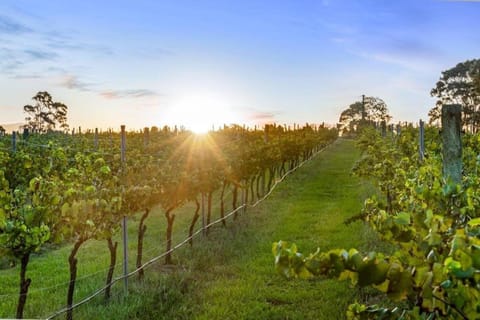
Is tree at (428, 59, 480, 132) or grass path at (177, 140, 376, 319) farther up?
tree at (428, 59, 480, 132)

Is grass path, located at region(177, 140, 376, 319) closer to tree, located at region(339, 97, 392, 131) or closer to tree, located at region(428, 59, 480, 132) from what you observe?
tree, located at region(428, 59, 480, 132)

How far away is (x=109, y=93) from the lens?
9258 millimetres

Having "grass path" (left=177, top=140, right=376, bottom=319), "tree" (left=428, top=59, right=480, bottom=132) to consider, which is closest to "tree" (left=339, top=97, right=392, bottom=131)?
"tree" (left=428, top=59, right=480, bottom=132)

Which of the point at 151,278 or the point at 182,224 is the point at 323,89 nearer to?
the point at 182,224

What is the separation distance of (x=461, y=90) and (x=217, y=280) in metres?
30.9

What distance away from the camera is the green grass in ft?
11.3

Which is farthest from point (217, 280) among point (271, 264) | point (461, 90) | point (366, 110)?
point (366, 110)

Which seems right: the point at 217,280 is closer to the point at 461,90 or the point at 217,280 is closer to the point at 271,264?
the point at 271,264

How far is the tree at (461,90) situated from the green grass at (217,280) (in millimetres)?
25804

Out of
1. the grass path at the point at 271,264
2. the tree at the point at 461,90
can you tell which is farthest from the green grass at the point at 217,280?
the tree at the point at 461,90

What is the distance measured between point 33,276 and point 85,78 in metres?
3.35

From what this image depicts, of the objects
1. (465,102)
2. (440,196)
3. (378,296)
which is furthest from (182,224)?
(465,102)

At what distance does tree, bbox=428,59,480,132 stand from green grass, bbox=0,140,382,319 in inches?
1016

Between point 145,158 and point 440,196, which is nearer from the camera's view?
point 440,196
